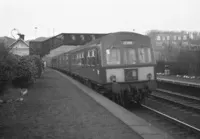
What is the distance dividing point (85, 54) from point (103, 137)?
9274mm

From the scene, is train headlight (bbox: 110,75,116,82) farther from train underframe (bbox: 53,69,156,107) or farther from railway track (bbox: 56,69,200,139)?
railway track (bbox: 56,69,200,139)

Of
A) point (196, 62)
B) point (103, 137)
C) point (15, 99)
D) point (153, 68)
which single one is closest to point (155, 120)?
point (153, 68)

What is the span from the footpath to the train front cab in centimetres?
149

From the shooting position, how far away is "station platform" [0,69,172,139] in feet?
19.6

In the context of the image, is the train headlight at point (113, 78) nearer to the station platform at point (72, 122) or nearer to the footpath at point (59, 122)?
the station platform at point (72, 122)

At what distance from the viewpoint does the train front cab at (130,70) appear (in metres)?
10.9

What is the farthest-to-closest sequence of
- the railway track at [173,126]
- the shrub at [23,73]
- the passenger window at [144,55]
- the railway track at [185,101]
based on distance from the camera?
the shrub at [23,73] < the passenger window at [144,55] < the railway track at [185,101] < the railway track at [173,126]

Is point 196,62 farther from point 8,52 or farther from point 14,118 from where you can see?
point 14,118

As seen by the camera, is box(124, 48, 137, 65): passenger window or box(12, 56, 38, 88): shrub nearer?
box(124, 48, 137, 65): passenger window

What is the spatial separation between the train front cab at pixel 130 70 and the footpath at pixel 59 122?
149 cm

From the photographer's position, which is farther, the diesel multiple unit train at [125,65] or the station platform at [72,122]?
the diesel multiple unit train at [125,65]

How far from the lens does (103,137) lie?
5.73 m

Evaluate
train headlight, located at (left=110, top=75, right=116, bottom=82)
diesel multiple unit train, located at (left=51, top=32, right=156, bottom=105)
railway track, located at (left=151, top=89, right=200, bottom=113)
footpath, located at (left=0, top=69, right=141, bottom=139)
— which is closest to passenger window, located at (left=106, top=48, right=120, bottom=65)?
diesel multiple unit train, located at (left=51, top=32, right=156, bottom=105)

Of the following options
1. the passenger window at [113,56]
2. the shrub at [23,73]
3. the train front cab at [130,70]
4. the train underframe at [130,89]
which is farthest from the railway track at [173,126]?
the shrub at [23,73]
